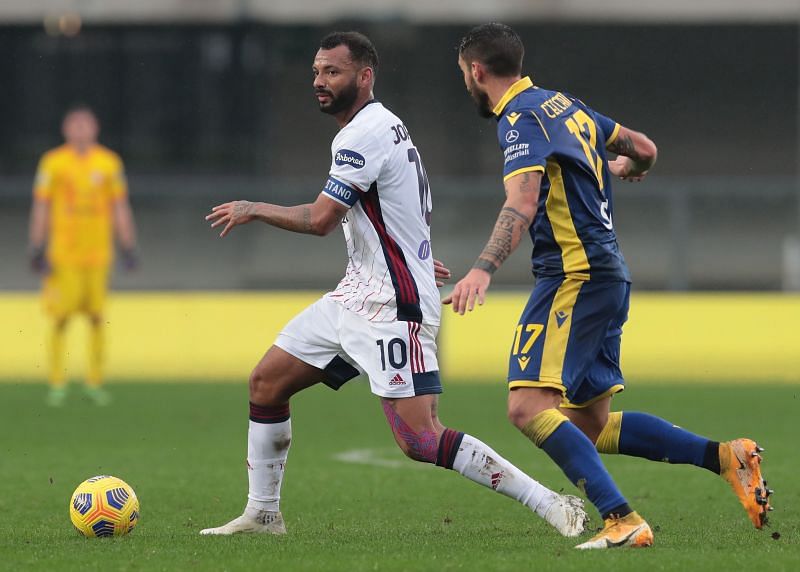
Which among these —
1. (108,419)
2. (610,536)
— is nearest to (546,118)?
(610,536)

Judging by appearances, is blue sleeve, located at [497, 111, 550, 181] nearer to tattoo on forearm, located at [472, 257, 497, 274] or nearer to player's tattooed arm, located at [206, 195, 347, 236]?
tattoo on forearm, located at [472, 257, 497, 274]

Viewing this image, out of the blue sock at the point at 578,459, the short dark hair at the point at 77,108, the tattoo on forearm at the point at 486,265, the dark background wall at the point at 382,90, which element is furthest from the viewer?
the dark background wall at the point at 382,90

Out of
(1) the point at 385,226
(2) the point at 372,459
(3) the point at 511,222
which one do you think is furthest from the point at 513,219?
(2) the point at 372,459

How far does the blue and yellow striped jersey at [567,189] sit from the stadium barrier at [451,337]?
410 inches

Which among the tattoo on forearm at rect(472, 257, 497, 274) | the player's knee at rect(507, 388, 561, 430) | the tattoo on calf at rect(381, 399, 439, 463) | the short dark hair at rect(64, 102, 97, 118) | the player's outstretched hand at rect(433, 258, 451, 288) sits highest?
the short dark hair at rect(64, 102, 97, 118)

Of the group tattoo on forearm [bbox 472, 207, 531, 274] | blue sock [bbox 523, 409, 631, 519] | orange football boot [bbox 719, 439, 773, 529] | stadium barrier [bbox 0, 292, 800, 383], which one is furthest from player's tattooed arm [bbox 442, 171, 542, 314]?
stadium barrier [bbox 0, 292, 800, 383]

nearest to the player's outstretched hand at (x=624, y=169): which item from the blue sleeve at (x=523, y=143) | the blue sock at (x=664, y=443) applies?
the blue sleeve at (x=523, y=143)

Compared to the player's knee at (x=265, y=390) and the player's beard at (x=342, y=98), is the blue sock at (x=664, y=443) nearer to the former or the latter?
the player's knee at (x=265, y=390)

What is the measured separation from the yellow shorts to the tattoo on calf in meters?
8.00

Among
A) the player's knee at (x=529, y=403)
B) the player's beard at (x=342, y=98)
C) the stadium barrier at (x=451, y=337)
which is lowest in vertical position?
the stadium barrier at (x=451, y=337)

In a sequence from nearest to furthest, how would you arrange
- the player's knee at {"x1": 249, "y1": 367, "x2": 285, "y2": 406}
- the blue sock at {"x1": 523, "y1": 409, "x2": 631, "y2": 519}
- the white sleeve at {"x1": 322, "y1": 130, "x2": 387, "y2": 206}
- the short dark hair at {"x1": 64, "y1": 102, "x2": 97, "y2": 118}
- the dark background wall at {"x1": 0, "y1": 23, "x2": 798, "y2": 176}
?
the blue sock at {"x1": 523, "y1": 409, "x2": 631, "y2": 519}, the white sleeve at {"x1": 322, "y1": 130, "x2": 387, "y2": 206}, the player's knee at {"x1": 249, "y1": 367, "x2": 285, "y2": 406}, the short dark hair at {"x1": 64, "y1": 102, "x2": 97, "y2": 118}, the dark background wall at {"x1": 0, "y1": 23, "x2": 798, "y2": 176}

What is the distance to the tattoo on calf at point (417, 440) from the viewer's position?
6.37 metres

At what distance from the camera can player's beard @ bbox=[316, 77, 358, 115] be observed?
658 centimetres

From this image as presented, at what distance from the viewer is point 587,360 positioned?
628 centimetres
